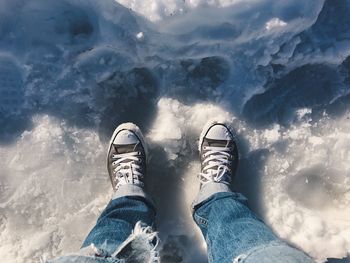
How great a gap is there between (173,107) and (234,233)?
611 mm

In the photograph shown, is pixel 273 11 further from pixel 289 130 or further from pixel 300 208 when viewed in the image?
pixel 300 208

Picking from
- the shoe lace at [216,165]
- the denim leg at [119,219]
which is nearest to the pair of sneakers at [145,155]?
the shoe lace at [216,165]

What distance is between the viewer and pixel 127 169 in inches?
71.8

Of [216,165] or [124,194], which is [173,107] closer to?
[216,165]

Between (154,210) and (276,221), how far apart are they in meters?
0.50

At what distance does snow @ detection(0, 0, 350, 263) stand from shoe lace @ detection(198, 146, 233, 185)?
59 mm

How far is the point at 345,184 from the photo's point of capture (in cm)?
179

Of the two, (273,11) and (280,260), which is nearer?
(280,260)

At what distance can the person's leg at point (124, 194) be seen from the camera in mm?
1490

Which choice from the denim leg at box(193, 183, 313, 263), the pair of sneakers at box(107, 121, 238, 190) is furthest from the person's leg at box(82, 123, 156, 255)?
the denim leg at box(193, 183, 313, 263)

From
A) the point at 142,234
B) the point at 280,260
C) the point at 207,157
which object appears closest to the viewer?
the point at 280,260

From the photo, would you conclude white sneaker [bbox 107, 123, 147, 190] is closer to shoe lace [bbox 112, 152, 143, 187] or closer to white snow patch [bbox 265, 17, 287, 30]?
shoe lace [bbox 112, 152, 143, 187]

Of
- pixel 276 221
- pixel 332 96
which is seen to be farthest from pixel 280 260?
pixel 332 96

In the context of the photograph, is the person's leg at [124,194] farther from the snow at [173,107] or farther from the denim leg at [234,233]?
the denim leg at [234,233]
